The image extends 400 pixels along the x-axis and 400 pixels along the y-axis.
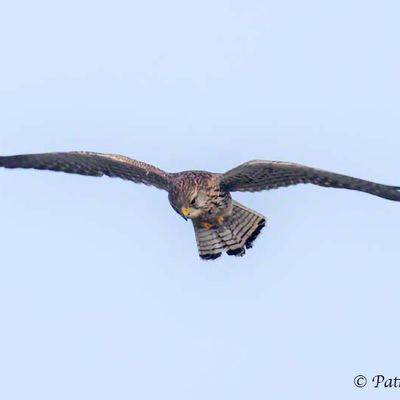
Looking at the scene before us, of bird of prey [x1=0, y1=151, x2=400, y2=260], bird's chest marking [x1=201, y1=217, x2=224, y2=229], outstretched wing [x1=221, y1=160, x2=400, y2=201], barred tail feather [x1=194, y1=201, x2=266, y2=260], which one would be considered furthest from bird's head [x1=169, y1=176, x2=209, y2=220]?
barred tail feather [x1=194, y1=201, x2=266, y2=260]

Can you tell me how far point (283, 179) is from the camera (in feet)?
61.5

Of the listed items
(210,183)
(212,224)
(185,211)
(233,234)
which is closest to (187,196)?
(185,211)

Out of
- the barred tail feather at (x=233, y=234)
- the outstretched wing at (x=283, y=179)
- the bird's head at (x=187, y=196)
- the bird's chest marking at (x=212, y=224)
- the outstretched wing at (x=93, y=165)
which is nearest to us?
the outstretched wing at (x=283, y=179)

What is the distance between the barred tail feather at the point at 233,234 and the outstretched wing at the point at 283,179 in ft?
2.58

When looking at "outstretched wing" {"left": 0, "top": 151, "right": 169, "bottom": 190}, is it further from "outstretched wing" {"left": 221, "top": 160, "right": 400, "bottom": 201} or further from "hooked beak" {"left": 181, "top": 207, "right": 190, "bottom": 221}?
"outstretched wing" {"left": 221, "top": 160, "right": 400, "bottom": 201}

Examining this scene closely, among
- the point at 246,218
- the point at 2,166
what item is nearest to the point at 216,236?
the point at 246,218

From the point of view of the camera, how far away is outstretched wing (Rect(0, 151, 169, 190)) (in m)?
19.8

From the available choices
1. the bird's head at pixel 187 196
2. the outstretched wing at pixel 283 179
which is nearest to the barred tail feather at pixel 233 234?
the outstretched wing at pixel 283 179

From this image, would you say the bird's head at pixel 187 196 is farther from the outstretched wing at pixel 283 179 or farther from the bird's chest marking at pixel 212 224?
the bird's chest marking at pixel 212 224

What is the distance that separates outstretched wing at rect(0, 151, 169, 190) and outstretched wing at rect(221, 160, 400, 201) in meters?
1.22

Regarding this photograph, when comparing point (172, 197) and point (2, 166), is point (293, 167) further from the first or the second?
point (2, 166)

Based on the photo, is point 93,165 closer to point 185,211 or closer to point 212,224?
point 185,211

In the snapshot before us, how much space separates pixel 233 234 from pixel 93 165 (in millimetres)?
2307

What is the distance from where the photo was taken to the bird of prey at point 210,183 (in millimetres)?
18422
